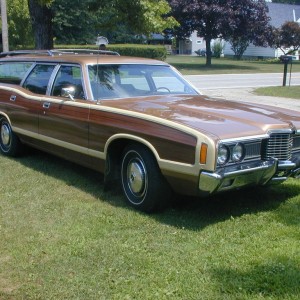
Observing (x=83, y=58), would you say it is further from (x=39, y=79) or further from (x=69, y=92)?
(x=39, y=79)

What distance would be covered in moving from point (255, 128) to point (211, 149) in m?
0.61

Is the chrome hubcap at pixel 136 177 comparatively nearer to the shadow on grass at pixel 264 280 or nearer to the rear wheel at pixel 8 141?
the shadow on grass at pixel 264 280

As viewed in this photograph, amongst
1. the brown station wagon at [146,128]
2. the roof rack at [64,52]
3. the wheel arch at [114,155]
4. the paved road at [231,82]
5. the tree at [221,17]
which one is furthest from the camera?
the tree at [221,17]

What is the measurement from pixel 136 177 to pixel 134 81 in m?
1.55

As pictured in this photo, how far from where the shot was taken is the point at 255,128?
445 cm

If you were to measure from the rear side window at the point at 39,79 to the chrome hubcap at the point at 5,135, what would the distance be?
779 millimetres

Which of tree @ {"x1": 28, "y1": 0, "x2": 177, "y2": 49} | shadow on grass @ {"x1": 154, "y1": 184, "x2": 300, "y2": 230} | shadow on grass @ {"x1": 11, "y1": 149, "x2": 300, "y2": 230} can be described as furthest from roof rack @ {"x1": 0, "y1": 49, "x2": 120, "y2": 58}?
tree @ {"x1": 28, "y1": 0, "x2": 177, "y2": 49}

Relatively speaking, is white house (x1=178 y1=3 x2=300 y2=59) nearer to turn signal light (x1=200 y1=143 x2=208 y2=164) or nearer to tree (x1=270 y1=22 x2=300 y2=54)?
tree (x1=270 y1=22 x2=300 y2=54)

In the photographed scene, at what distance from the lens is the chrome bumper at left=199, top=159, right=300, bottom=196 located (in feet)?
13.6

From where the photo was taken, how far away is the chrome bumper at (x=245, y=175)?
13.6ft

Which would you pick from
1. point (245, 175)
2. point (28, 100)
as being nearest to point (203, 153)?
point (245, 175)

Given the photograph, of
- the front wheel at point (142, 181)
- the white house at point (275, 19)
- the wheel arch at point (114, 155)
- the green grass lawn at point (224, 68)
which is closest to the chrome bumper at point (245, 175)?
the front wheel at point (142, 181)

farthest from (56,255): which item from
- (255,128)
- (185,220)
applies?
(255,128)

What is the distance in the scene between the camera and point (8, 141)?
721 centimetres
